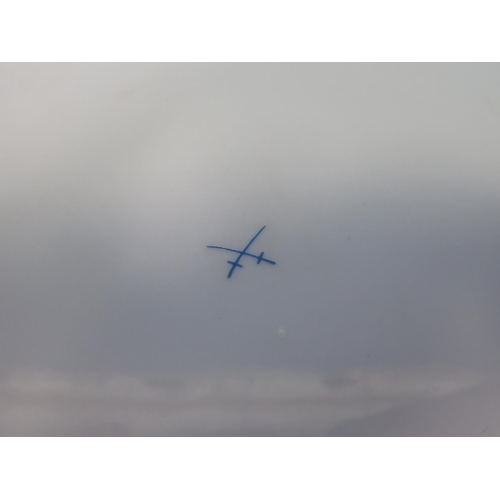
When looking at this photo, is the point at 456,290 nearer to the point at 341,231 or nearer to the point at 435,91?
the point at 341,231

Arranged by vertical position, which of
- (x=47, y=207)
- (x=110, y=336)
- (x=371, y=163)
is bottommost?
(x=110, y=336)

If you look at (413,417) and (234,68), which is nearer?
(413,417)

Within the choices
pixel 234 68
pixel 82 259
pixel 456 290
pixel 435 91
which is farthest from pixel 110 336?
pixel 435 91

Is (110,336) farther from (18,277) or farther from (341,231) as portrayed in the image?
(341,231)

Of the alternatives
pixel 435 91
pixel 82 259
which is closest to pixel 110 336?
pixel 82 259

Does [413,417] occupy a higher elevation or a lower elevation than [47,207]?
lower

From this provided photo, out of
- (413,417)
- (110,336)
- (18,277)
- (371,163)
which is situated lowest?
(413,417)

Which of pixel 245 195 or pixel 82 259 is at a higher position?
pixel 245 195

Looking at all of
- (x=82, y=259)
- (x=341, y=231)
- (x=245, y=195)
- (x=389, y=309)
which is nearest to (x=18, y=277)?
(x=82, y=259)

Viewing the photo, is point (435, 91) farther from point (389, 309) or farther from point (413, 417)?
point (413, 417)
